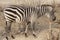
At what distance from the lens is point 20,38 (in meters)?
2.02

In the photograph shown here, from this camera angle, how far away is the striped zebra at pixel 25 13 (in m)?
1.99

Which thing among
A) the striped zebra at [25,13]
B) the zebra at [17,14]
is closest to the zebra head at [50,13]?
the striped zebra at [25,13]

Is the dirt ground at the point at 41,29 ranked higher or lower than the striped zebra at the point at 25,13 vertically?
lower

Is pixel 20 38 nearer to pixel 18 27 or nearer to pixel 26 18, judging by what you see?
pixel 18 27

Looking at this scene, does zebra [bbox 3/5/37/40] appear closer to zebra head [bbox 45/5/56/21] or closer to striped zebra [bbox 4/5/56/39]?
striped zebra [bbox 4/5/56/39]

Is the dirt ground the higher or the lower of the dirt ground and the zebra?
the lower

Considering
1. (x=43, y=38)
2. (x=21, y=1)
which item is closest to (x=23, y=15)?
(x=21, y=1)

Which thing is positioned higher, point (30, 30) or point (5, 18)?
point (5, 18)

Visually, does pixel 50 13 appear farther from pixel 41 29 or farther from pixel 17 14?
pixel 17 14

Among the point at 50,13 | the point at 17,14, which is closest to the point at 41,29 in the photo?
the point at 50,13

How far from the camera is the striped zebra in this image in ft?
6.53

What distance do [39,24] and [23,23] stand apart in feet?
0.65

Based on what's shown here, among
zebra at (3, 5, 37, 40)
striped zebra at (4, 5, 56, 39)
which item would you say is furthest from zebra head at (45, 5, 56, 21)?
zebra at (3, 5, 37, 40)

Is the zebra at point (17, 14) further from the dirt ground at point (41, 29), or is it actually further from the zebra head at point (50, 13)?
the zebra head at point (50, 13)
